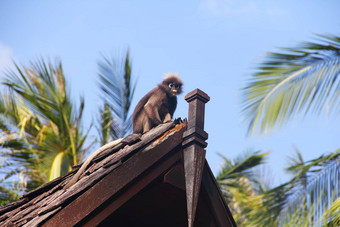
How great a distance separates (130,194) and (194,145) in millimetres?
582

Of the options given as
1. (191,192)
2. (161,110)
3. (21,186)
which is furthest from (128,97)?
(191,192)

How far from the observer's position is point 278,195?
7.63 meters

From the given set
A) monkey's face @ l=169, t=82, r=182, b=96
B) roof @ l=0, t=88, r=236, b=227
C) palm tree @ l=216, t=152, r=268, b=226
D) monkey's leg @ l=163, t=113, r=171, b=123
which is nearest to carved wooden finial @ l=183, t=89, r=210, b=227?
roof @ l=0, t=88, r=236, b=227

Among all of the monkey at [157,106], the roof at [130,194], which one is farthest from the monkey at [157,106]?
the roof at [130,194]

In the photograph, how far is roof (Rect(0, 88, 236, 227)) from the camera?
3.06 metres

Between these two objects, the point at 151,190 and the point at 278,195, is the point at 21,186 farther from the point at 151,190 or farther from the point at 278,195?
the point at 151,190

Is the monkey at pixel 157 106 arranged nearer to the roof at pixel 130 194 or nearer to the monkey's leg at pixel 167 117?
the monkey's leg at pixel 167 117

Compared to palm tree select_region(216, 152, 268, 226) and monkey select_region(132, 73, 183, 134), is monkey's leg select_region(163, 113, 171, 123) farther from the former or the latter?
palm tree select_region(216, 152, 268, 226)

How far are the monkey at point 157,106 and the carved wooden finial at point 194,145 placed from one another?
9.08ft

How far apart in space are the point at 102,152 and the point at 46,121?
6.38m

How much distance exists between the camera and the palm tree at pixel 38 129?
376 inches

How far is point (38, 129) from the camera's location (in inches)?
379

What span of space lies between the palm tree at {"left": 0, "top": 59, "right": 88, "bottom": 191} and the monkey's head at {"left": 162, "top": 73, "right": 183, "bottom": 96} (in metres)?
3.21

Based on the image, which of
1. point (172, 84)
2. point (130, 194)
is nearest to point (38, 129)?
point (172, 84)
